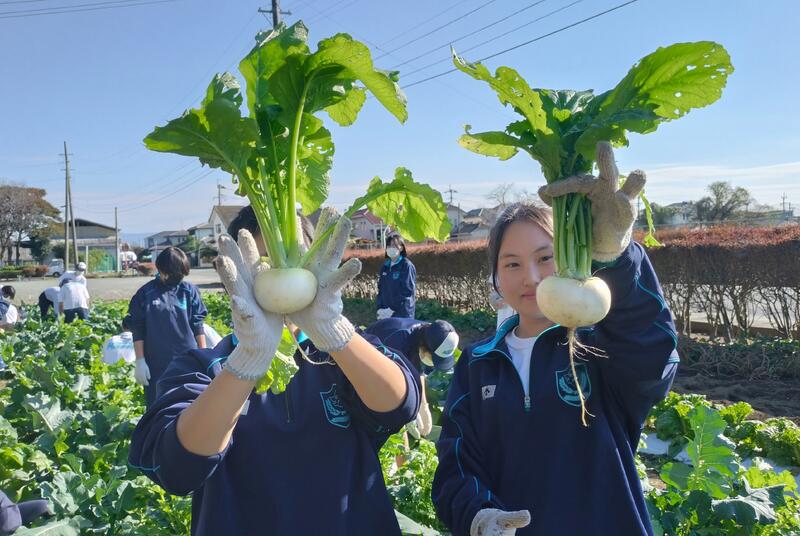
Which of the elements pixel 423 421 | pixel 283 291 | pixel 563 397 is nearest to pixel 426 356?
pixel 423 421

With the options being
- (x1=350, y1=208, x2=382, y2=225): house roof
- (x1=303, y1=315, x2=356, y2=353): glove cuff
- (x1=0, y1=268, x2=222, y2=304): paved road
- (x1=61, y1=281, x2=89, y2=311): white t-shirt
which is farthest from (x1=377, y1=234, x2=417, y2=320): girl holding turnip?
(x1=0, y1=268, x2=222, y2=304): paved road

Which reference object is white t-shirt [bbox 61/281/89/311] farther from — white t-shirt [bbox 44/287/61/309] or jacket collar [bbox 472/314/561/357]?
jacket collar [bbox 472/314/561/357]

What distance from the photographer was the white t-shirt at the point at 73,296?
1149cm

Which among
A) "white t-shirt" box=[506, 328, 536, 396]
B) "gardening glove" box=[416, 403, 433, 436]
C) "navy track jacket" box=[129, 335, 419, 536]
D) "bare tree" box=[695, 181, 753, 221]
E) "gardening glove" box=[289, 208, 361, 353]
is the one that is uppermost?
"bare tree" box=[695, 181, 753, 221]

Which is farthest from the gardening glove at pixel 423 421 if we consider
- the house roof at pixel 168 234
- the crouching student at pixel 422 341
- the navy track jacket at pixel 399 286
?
the house roof at pixel 168 234

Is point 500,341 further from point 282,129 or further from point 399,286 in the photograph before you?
point 399,286

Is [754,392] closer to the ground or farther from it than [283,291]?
closer to the ground

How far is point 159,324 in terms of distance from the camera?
197 inches

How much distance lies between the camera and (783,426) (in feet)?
14.2

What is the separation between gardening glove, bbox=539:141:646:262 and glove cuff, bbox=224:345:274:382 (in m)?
0.93

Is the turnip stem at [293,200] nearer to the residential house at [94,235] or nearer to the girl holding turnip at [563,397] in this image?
the girl holding turnip at [563,397]

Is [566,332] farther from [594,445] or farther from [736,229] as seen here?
[736,229]

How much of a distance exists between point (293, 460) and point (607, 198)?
1085 mm

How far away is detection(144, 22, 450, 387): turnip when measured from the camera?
1.49m
